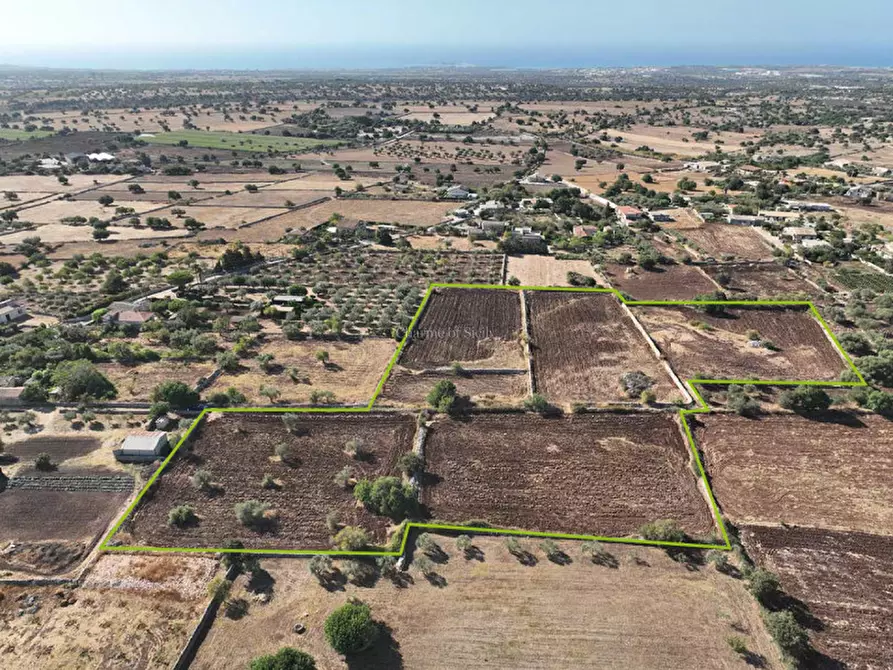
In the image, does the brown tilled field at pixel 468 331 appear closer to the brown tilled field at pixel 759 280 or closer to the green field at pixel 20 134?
the brown tilled field at pixel 759 280

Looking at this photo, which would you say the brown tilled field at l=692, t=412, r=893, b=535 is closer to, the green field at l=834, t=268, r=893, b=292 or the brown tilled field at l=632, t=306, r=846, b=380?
the brown tilled field at l=632, t=306, r=846, b=380

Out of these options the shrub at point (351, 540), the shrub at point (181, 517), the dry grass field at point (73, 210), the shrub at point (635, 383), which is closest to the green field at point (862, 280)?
the shrub at point (635, 383)

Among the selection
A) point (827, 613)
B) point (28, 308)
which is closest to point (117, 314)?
point (28, 308)

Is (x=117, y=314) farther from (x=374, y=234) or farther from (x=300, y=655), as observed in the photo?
(x=300, y=655)

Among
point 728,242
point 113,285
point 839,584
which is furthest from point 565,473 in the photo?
point 728,242

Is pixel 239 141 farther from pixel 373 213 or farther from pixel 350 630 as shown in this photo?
pixel 350 630

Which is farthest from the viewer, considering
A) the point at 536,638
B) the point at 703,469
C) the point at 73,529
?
the point at 703,469
